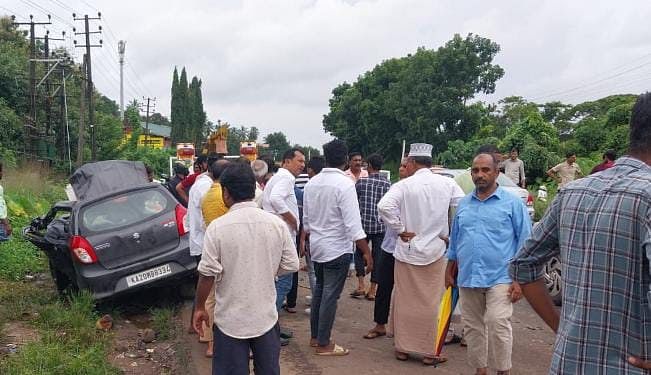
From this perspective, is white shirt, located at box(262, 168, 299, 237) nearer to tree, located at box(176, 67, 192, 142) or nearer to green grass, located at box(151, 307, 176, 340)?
green grass, located at box(151, 307, 176, 340)

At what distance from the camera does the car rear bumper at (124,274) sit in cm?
674

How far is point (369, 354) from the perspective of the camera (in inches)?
219

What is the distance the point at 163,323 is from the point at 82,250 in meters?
1.21

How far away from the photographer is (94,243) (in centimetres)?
674

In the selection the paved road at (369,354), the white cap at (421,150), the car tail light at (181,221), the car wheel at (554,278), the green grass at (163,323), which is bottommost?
the green grass at (163,323)

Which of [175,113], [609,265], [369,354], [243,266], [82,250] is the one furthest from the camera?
[175,113]

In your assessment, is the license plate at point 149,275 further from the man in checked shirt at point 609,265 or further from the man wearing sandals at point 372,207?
the man in checked shirt at point 609,265

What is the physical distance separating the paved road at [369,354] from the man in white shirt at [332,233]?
21 centimetres

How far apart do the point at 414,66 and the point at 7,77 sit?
22.2 m

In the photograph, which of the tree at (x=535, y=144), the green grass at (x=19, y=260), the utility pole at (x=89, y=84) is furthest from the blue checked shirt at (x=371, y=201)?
the utility pole at (x=89, y=84)

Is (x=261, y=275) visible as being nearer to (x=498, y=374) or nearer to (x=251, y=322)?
(x=251, y=322)

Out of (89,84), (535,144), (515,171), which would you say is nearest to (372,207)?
(515,171)

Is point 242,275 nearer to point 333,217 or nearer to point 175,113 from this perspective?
point 333,217

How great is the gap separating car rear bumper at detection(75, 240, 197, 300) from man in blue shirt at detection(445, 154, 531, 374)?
12.0ft
